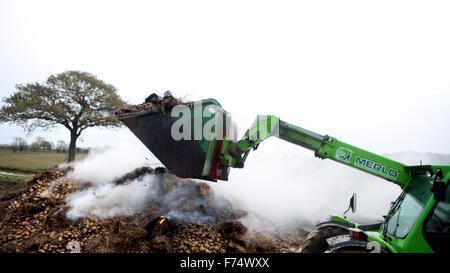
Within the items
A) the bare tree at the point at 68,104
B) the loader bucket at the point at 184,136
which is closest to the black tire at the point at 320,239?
the loader bucket at the point at 184,136

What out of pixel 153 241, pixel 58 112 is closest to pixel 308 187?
pixel 153 241

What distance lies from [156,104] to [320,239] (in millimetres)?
3903

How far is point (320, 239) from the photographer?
13.1ft

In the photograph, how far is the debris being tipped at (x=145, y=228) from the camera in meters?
5.96

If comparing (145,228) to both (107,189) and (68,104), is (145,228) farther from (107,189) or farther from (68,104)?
(68,104)

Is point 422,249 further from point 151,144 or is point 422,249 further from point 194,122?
point 151,144

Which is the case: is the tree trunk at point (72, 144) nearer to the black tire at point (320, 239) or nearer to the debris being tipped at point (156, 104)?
the debris being tipped at point (156, 104)

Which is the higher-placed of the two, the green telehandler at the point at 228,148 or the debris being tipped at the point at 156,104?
the debris being tipped at the point at 156,104

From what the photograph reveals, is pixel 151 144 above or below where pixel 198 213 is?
above

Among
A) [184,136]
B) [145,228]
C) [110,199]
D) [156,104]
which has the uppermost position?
[156,104]

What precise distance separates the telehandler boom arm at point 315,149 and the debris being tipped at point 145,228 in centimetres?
308

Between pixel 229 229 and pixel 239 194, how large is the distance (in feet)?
10.9

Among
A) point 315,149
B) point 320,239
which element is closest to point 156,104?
point 315,149
